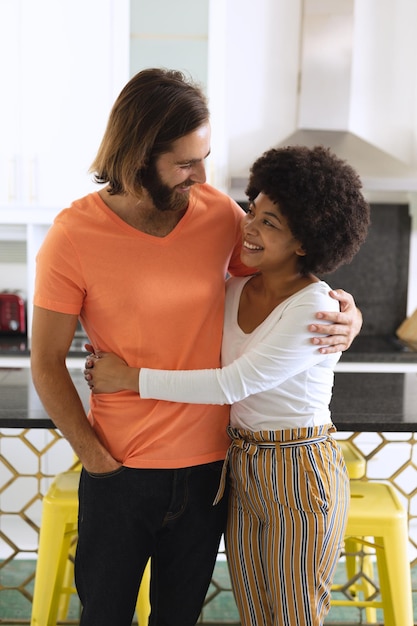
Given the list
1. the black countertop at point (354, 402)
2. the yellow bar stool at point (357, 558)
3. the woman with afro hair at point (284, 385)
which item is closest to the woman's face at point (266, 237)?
the woman with afro hair at point (284, 385)

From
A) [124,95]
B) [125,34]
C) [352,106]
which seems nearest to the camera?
[124,95]

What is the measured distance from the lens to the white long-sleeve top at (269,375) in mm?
1328

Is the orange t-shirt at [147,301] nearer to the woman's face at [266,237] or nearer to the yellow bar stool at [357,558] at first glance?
the woman's face at [266,237]

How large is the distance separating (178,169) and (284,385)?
1.45 feet

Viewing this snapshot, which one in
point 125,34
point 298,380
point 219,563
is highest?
point 125,34

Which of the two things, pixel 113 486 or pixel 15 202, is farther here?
pixel 15 202

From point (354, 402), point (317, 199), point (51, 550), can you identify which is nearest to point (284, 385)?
point (317, 199)

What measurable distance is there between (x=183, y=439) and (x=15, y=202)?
2005 millimetres

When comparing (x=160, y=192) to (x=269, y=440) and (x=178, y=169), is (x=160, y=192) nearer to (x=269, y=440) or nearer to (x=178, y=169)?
(x=178, y=169)

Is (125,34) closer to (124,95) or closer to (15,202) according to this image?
(15,202)

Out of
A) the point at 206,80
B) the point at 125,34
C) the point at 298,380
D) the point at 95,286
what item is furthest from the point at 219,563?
the point at 125,34

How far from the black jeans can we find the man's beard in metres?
0.49

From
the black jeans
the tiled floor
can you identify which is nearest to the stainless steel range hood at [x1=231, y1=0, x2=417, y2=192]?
the tiled floor

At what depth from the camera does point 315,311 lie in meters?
1.36
